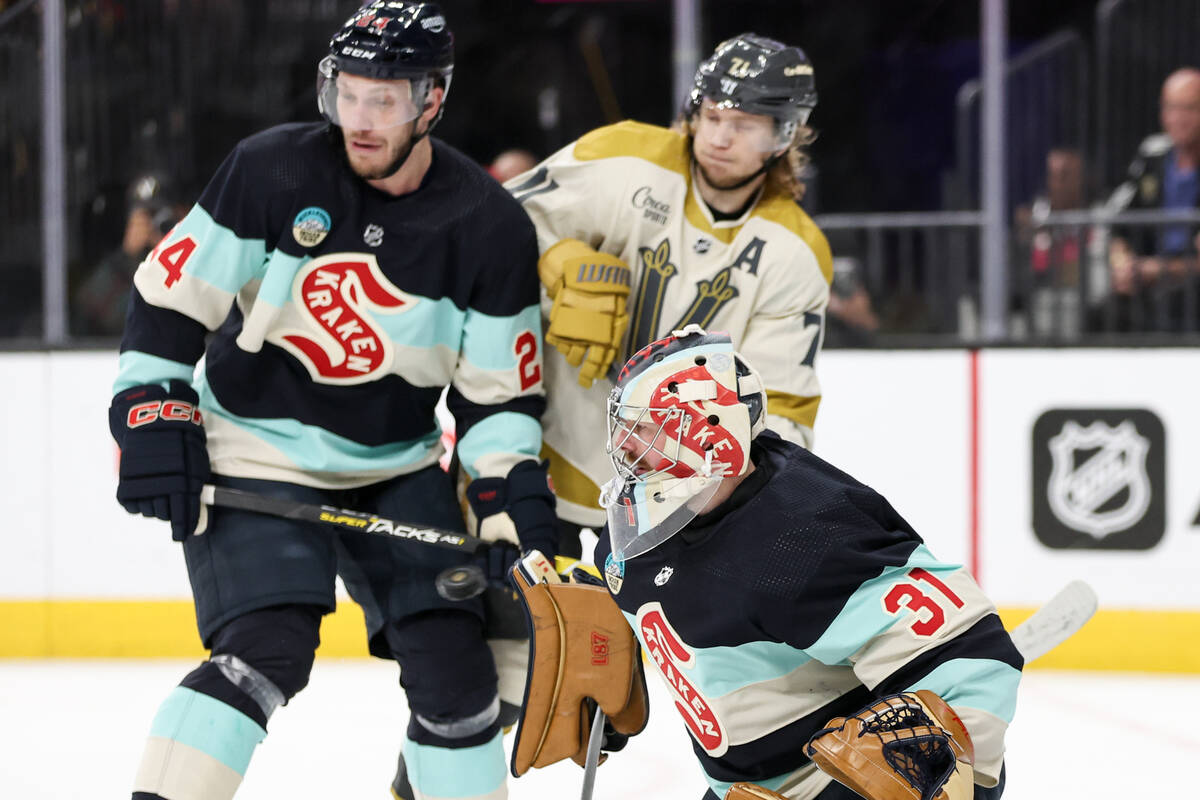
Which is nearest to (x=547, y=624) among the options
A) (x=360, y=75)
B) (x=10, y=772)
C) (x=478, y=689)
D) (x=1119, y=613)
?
(x=478, y=689)

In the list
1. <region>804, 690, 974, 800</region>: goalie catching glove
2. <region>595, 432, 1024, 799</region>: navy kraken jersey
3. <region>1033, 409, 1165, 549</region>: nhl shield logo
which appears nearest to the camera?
<region>804, 690, 974, 800</region>: goalie catching glove

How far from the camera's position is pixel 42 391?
4156 mm

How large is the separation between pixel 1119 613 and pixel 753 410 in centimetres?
270

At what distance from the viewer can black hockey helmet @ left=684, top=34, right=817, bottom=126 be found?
2.24m

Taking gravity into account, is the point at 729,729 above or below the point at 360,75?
below

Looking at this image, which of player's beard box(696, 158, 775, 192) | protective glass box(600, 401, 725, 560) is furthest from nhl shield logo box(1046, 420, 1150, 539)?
protective glass box(600, 401, 725, 560)

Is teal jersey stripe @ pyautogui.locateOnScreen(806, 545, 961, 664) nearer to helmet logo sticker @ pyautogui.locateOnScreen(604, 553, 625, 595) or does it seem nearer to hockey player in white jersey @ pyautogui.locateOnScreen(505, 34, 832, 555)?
helmet logo sticker @ pyautogui.locateOnScreen(604, 553, 625, 595)

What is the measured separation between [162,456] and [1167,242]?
134 inches

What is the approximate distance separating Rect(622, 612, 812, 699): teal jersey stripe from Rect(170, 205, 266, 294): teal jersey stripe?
0.84 metres

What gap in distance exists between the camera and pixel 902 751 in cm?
143

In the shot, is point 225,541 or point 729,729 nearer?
point 729,729

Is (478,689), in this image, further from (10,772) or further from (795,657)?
(10,772)

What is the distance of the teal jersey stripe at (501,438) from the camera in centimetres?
224

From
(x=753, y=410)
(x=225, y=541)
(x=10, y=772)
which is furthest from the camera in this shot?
(x=10, y=772)
